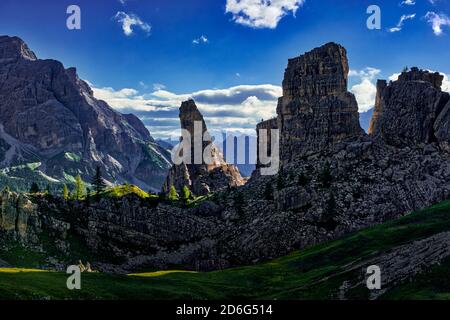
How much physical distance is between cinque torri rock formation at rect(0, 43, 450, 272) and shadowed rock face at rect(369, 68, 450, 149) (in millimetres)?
372

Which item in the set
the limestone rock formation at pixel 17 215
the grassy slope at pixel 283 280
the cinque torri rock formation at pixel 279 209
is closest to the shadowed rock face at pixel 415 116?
the cinque torri rock formation at pixel 279 209

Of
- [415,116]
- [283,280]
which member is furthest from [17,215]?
[415,116]

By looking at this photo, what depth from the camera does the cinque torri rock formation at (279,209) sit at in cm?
13925

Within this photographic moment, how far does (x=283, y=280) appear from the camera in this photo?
3728 inches

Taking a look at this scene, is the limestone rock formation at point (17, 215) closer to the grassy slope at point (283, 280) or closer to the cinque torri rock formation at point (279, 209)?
the cinque torri rock formation at point (279, 209)

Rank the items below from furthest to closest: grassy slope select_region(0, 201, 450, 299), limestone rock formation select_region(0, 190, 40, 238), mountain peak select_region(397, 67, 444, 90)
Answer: mountain peak select_region(397, 67, 444, 90) < limestone rock formation select_region(0, 190, 40, 238) < grassy slope select_region(0, 201, 450, 299)

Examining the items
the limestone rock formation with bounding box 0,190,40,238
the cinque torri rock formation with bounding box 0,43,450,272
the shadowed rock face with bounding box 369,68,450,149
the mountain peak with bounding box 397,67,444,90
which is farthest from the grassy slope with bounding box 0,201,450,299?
the mountain peak with bounding box 397,67,444,90

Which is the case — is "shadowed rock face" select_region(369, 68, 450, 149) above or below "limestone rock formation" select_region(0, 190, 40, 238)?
above

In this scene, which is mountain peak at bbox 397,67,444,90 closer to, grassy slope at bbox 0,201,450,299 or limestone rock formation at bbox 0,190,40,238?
grassy slope at bbox 0,201,450,299

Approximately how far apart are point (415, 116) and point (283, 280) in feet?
355

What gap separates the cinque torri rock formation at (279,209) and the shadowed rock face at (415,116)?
37 cm

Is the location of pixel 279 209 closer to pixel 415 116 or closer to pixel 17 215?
pixel 415 116

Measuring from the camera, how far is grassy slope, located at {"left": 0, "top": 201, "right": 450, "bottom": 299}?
6351 cm
